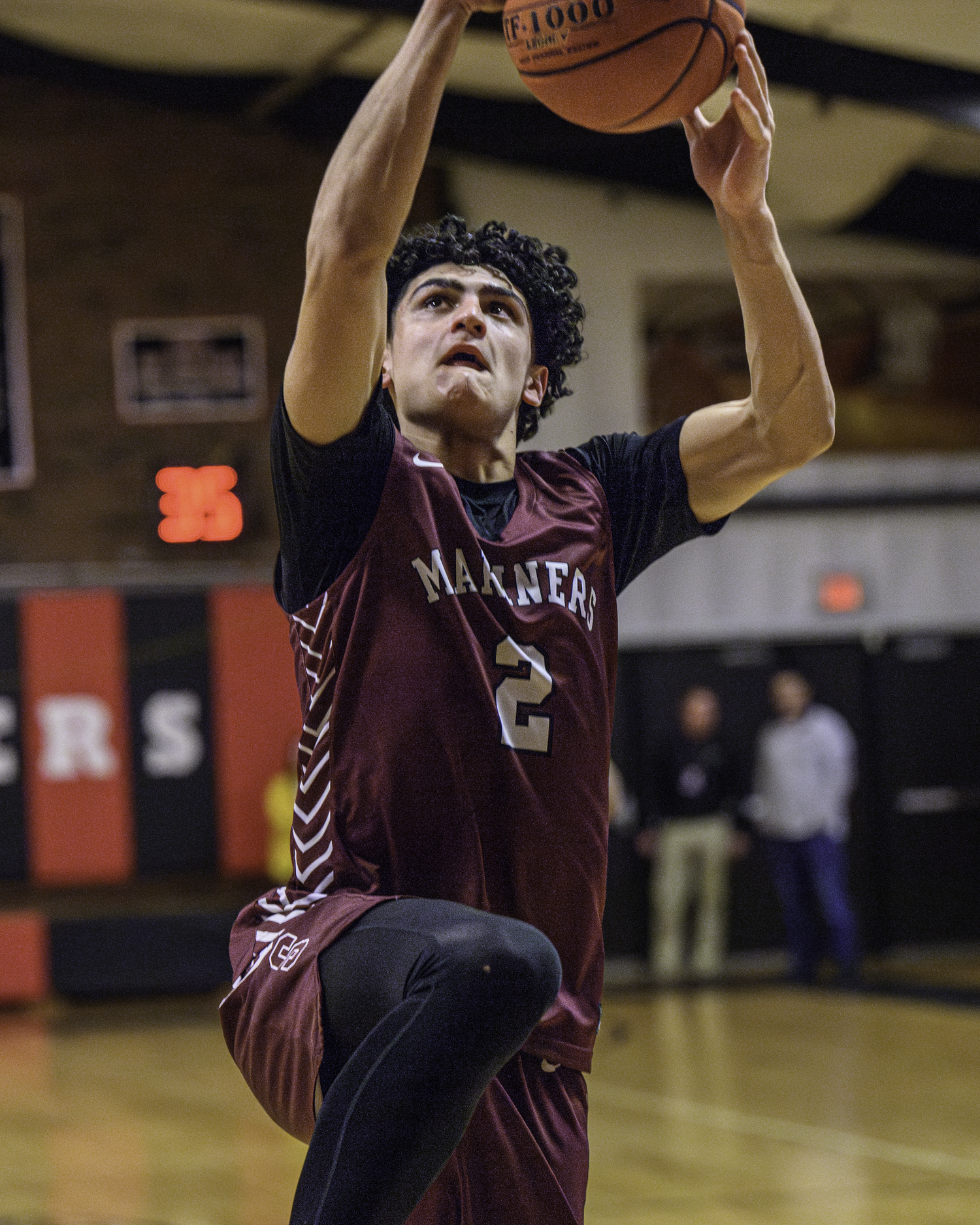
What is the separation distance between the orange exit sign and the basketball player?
7.31 meters

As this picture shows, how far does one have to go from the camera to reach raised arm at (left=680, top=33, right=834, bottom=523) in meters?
Result: 2.34

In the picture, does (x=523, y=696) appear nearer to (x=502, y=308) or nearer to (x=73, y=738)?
(x=502, y=308)

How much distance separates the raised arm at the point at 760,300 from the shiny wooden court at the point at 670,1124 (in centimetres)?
255

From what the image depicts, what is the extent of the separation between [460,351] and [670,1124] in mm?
3908

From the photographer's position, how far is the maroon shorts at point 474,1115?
6.71 feet

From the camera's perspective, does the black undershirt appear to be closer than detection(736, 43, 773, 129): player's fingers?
Yes

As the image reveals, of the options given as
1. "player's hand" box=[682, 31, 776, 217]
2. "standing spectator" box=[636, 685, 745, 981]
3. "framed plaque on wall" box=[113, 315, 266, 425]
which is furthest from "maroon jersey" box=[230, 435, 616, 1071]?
"framed plaque on wall" box=[113, 315, 266, 425]

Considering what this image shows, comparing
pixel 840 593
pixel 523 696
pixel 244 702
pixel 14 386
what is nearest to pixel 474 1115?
pixel 523 696

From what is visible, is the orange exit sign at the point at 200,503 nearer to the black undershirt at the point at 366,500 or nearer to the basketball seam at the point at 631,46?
the black undershirt at the point at 366,500

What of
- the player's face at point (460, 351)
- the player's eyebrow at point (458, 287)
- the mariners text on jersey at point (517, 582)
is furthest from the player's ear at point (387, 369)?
the mariners text on jersey at point (517, 582)

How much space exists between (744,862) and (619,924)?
0.90 metres

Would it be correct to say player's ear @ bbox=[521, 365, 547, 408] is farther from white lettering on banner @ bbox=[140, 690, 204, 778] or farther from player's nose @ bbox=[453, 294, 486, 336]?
white lettering on banner @ bbox=[140, 690, 204, 778]

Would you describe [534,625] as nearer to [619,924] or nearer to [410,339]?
[410,339]

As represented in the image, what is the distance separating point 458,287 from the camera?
7.82 ft
